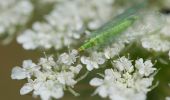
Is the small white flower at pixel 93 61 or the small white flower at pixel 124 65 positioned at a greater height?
the small white flower at pixel 93 61

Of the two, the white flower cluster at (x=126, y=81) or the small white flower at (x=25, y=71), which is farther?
the small white flower at (x=25, y=71)

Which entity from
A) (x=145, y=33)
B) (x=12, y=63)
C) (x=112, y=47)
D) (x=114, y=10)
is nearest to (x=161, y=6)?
(x=114, y=10)

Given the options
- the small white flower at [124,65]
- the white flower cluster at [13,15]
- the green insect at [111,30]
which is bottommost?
the small white flower at [124,65]

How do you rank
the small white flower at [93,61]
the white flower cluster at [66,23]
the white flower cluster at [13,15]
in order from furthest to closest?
the white flower cluster at [13,15]
the white flower cluster at [66,23]
the small white flower at [93,61]

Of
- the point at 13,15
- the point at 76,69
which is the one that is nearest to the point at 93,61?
the point at 76,69

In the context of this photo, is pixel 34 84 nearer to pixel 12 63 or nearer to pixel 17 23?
pixel 17 23

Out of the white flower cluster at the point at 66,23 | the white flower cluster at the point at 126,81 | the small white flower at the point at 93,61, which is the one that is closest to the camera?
the white flower cluster at the point at 126,81

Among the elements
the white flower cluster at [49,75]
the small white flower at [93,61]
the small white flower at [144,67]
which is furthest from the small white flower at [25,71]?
the small white flower at [144,67]

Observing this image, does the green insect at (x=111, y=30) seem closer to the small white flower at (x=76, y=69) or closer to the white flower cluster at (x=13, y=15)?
the small white flower at (x=76, y=69)
